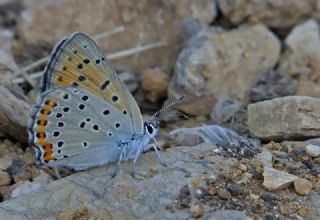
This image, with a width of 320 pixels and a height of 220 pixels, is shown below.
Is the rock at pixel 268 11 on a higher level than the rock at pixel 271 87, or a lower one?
higher

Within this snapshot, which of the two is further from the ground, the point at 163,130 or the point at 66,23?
the point at 66,23

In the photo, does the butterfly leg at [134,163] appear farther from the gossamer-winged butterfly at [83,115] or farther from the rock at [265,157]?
the rock at [265,157]

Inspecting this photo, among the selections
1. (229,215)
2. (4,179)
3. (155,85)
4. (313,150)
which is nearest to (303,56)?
(155,85)

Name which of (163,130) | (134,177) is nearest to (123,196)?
(134,177)

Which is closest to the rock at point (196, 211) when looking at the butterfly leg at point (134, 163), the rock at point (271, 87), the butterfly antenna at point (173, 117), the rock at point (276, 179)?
the rock at point (276, 179)

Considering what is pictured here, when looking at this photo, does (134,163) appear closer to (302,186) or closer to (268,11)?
(302,186)

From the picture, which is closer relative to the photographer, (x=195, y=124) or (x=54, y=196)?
(x=54, y=196)

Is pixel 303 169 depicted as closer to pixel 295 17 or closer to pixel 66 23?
pixel 295 17
